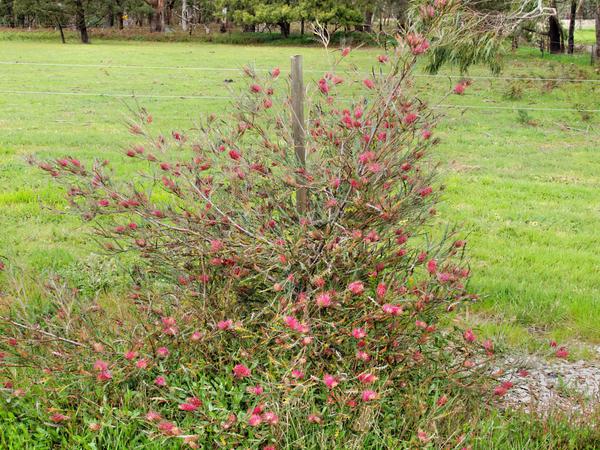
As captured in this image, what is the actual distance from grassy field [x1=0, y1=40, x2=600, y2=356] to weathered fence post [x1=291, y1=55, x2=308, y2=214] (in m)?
0.35

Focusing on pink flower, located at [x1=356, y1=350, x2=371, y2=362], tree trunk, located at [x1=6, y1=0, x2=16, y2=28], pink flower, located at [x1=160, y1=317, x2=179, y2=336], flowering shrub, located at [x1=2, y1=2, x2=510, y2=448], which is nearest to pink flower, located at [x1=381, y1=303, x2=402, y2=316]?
flowering shrub, located at [x1=2, y1=2, x2=510, y2=448]

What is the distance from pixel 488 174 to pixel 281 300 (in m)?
7.01

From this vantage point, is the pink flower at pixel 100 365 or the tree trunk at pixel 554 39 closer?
the pink flower at pixel 100 365

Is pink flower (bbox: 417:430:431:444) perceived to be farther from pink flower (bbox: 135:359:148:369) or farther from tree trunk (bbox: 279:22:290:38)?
tree trunk (bbox: 279:22:290:38)

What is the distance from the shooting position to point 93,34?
49.3 meters

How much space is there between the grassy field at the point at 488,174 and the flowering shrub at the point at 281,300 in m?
0.59

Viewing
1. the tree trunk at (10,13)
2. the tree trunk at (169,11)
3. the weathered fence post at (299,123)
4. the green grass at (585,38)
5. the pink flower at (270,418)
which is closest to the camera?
the pink flower at (270,418)

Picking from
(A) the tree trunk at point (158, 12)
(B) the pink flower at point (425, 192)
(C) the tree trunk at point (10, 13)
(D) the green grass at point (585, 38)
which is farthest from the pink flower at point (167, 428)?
(C) the tree trunk at point (10, 13)

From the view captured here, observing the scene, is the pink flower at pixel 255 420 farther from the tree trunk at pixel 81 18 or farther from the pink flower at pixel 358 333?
the tree trunk at pixel 81 18

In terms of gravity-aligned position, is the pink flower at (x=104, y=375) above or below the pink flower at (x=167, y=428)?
above

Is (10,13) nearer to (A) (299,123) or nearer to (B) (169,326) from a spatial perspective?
(A) (299,123)

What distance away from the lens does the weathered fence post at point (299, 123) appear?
329 cm

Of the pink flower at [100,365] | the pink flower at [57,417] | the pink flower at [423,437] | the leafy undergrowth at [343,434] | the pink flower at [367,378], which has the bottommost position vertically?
the leafy undergrowth at [343,434]

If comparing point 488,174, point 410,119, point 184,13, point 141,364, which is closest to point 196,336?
point 141,364
